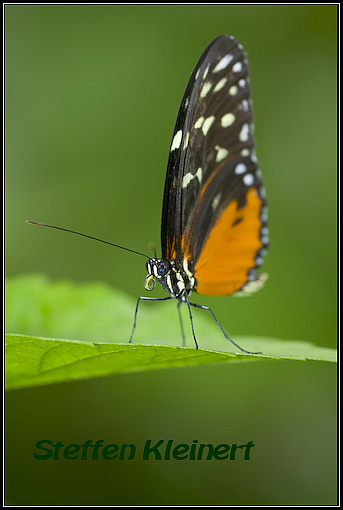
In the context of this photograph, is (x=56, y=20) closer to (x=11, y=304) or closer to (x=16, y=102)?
(x=16, y=102)

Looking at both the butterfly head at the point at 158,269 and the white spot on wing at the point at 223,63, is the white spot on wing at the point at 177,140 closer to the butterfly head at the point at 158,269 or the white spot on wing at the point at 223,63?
the white spot on wing at the point at 223,63

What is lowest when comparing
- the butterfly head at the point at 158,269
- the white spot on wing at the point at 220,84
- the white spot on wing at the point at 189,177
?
the butterfly head at the point at 158,269

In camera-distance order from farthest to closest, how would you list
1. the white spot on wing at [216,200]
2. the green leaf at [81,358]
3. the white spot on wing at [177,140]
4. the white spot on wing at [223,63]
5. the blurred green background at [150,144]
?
the blurred green background at [150,144] → the white spot on wing at [216,200] → the white spot on wing at [223,63] → the white spot on wing at [177,140] → the green leaf at [81,358]

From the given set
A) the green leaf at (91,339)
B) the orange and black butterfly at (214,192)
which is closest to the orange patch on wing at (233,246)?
the orange and black butterfly at (214,192)

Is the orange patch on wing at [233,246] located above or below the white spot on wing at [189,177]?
below

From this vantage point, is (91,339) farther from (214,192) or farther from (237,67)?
(237,67)

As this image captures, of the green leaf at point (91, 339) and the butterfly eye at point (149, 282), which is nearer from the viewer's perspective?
the green leaf at point (91, 339)

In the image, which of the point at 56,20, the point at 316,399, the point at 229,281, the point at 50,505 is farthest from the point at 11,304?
the point at 56,20
